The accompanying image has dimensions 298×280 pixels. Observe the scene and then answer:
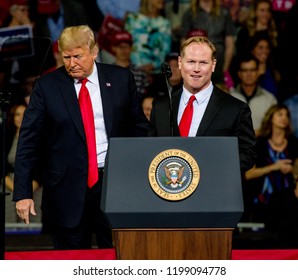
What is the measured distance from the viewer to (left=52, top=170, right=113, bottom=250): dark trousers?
438cm

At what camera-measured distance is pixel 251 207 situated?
293 inches

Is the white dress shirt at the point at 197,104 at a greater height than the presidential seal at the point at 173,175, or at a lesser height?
greater

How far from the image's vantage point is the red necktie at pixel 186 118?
13.3ft

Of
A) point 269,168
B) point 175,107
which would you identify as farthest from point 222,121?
point 269,168

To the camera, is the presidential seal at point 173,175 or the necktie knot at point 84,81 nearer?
the presidential seal at point 173,175

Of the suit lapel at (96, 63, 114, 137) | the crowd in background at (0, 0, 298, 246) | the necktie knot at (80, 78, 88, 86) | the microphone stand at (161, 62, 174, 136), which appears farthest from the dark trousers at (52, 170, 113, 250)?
the crowd in background at (0, 0, 298, 246)

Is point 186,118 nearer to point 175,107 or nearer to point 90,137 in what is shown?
point 175,107

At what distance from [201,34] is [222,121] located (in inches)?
138

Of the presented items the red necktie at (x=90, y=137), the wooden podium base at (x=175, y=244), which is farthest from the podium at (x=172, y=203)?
the red necktie at (x=90, y=137)

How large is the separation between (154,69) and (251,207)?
4.41 feet

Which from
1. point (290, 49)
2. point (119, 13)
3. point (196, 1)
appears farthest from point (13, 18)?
point (290, 49)

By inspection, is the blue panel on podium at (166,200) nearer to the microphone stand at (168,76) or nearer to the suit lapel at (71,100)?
the microphone stand at (168,76)

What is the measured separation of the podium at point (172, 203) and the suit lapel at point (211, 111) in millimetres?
460

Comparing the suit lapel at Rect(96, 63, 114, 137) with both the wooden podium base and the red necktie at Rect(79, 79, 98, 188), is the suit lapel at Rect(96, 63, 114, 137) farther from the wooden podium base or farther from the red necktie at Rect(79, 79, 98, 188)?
the wooden podium base
